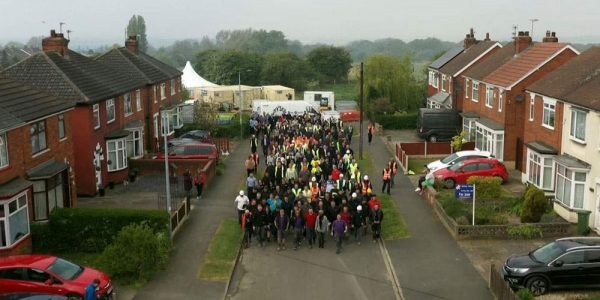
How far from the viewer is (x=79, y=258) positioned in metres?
21.5

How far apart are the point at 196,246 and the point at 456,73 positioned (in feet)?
104

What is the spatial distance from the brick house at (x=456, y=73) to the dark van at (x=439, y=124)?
7.37 ft

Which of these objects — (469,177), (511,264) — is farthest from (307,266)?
(469,177)

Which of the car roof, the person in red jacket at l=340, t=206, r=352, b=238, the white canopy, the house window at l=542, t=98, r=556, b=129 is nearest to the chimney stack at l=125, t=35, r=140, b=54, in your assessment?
the white canopy

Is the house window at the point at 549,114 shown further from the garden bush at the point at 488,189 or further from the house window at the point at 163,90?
the house window at the point at 163,90

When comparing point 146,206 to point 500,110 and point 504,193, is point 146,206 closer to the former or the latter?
point 504,193

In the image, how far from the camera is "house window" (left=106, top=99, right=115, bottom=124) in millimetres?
32906

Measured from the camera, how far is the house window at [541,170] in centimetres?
2795

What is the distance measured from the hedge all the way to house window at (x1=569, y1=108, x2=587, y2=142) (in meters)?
16.2

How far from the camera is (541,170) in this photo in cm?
2830

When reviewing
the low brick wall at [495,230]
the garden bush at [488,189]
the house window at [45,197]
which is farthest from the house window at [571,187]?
the house window at [45,197]

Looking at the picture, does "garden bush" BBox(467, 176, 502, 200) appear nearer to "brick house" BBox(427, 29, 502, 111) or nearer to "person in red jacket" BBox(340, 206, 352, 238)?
"person in red jacket" BBox(340, 206, 352, 238)

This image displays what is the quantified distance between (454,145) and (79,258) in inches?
978

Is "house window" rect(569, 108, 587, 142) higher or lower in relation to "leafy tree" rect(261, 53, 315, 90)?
lower
